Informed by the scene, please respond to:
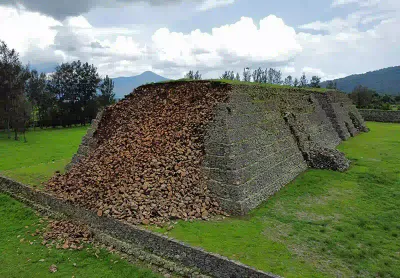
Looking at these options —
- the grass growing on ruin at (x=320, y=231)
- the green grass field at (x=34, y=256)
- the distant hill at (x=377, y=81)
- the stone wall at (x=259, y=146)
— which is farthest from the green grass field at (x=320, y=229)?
the distant hill at (x=377, y=81)

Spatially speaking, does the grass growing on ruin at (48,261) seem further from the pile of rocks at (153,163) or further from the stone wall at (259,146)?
the stone wall at (259,146)

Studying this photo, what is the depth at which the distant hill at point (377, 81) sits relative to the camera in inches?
6112

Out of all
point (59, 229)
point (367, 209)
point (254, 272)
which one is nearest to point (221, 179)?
point (254, 272)

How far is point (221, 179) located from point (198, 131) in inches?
98.3

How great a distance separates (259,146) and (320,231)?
176 inches

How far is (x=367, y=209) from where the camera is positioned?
11180 millimetres

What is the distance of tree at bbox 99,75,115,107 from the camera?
59766 millimetres

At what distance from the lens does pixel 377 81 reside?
561 ft

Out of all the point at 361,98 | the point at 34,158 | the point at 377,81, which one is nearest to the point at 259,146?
the point at 34,158

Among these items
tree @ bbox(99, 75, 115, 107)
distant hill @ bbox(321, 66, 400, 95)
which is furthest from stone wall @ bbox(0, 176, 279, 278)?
distant hill @ bbox(321, 66, 400, 95)

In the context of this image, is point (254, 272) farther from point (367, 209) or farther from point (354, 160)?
point (354, 160)

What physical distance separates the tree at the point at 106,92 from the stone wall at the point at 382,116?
44.3 metres

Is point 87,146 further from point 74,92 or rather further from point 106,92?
point 106,92

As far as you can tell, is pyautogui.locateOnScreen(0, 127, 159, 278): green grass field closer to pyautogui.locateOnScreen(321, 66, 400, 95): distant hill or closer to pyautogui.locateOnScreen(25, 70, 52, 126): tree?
pyautogui.locateOnScreen(25, 70, 52, 126): tree
